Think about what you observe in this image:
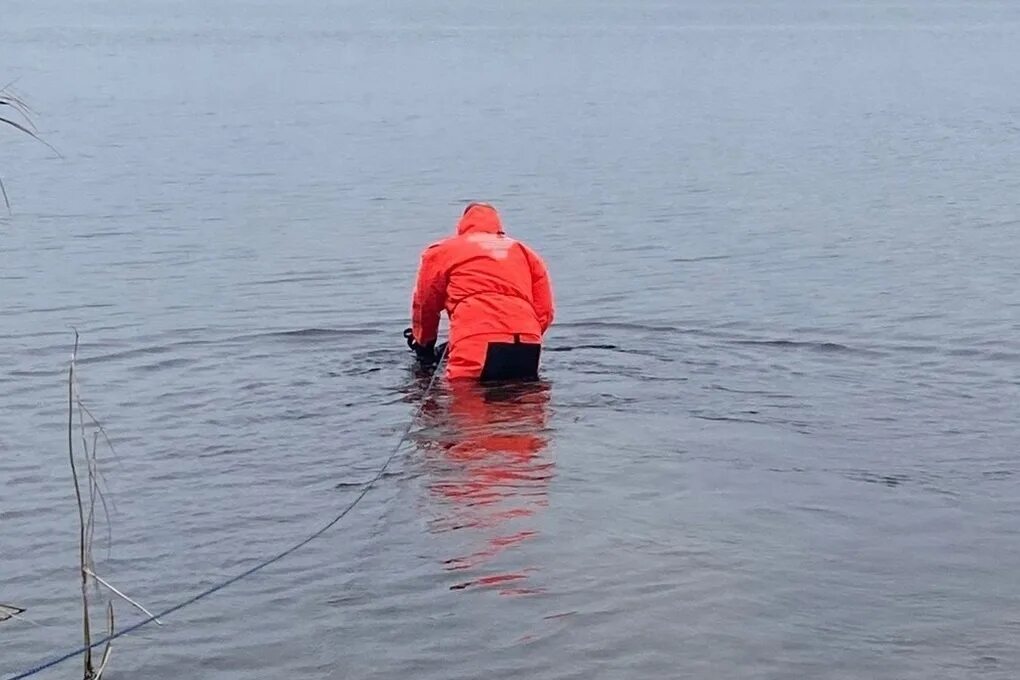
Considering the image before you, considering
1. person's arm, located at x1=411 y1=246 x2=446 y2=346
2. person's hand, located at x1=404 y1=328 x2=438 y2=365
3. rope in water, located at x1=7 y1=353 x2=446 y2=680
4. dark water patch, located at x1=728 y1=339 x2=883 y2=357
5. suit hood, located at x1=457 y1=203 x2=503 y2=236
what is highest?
suit hood, located at x1=457 y1=203 x2=503 y2=236

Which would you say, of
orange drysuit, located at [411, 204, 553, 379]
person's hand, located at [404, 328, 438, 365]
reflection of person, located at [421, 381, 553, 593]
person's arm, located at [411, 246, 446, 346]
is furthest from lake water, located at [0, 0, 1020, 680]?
person's arm, located at [411, 246, 446, 346]

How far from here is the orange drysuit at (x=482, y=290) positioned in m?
10.2

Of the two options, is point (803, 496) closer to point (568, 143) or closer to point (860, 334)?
point (860, 334)

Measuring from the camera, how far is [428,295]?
35.1 ft

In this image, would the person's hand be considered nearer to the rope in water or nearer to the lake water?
the lake water

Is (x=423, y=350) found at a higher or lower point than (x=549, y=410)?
higher

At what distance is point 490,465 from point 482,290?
160 centimetres

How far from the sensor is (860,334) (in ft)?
44.5

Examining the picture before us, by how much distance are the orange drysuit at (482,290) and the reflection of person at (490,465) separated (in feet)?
0.97

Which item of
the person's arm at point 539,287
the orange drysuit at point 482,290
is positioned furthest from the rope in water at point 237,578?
the person's arm at point 539,287

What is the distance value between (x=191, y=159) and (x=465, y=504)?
21419mm

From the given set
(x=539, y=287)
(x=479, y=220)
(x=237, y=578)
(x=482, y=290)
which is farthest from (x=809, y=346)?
(x=237, y=578)

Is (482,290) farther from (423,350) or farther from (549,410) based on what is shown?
(423,350)

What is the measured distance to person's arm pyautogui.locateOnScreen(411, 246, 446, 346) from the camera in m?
10.5
